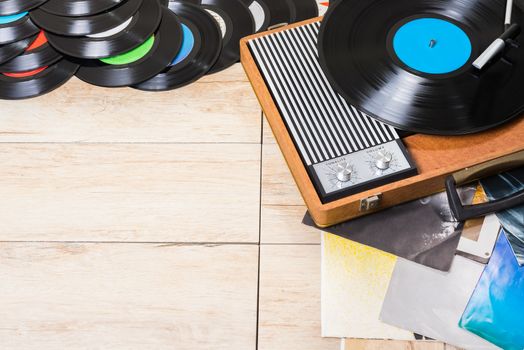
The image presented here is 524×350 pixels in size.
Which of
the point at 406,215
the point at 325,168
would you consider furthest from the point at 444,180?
the point at 325,168

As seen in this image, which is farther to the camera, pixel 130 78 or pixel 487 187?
pixel 130 78

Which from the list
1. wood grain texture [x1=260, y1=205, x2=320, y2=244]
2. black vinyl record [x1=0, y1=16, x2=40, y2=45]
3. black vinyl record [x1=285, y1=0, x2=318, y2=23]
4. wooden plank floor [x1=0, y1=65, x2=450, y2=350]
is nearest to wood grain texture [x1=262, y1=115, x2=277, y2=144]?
wooden plank floor [x1=0, y1=65, x2=450, y2=350]

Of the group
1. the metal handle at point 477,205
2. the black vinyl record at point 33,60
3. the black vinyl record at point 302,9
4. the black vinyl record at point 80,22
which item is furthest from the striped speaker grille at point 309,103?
the black vinyl record at point 33,60

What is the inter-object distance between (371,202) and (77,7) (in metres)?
0.72

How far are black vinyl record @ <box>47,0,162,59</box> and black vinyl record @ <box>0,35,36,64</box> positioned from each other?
0.21ft

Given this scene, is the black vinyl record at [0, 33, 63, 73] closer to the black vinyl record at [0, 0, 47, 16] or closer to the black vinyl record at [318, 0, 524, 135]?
the black vinyl record at [0, 0, 47, 16]

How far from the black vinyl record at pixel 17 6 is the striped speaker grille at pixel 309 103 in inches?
19.8

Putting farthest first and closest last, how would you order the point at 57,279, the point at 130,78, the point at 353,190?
1. the point at 130,78
2. the point at 57,279
3. the point at 353,190

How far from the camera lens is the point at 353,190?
0.94 m

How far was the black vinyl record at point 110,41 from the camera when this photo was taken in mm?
1238

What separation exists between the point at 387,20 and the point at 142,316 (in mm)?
631

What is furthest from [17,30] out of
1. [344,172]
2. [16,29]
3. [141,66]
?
[344,172]

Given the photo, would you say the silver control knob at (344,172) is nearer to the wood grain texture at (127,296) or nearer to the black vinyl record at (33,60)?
the wood grain texture at (127,296)

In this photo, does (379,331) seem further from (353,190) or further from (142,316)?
(142,316)
